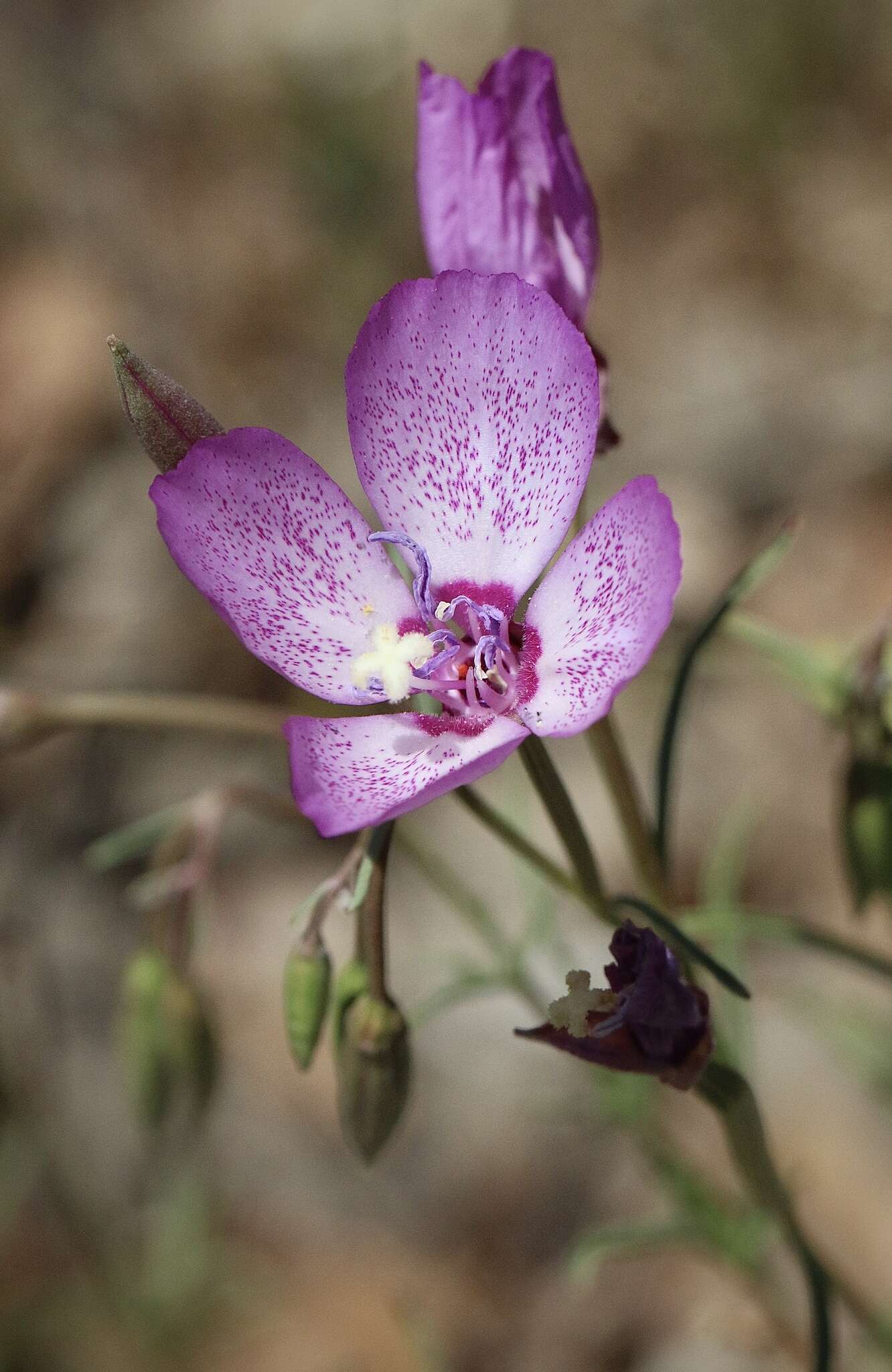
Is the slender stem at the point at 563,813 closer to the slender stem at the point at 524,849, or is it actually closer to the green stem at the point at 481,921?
the slender stem at the point at 524,849

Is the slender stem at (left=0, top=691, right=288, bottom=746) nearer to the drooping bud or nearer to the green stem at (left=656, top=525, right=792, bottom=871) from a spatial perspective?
the drooping bud

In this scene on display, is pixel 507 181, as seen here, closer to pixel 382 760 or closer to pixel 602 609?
pixel 602 609

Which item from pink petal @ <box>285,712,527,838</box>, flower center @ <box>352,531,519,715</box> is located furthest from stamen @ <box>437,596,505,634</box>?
pink petal @ <box>285,712,527,838</box>

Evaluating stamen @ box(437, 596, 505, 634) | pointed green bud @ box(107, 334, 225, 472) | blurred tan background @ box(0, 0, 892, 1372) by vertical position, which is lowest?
blurred tan background @ box(0, 0, 892, 1372)

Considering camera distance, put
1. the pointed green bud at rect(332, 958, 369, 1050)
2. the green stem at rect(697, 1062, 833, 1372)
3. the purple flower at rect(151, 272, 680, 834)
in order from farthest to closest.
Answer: the pointed green bud at rect(332, 958, 369, 1050) → the green stem at rect(697, 1062, 833, 1372) → the purple flower at rect(151, 272, 680, 834)

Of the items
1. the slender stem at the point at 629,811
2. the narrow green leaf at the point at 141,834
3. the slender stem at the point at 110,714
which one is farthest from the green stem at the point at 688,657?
the narrow green leaf at the point at 141,834

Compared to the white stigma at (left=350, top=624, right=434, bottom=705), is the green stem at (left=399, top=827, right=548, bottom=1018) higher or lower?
lower
